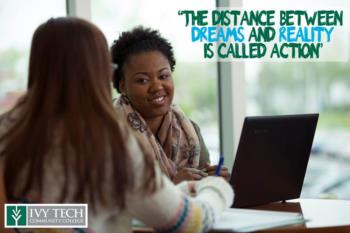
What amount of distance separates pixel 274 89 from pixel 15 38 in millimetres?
1469

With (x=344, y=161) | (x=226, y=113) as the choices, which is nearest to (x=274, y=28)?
(x=226, y=113)

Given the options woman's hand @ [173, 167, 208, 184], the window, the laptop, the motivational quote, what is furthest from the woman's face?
the motivational quote

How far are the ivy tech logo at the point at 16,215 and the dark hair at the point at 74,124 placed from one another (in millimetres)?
129

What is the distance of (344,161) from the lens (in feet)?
12.5

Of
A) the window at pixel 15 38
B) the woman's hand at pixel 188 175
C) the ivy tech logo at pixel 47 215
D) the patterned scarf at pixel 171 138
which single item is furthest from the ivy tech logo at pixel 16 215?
the window at pixel 15 38

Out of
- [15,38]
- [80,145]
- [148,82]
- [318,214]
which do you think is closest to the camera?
[80,145]

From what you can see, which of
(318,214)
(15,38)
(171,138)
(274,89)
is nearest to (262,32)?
(274,89)

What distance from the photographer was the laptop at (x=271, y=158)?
2.05 meters

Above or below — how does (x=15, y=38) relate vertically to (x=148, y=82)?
above

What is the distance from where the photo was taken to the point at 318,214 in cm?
201

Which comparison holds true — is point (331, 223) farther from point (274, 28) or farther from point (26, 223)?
point (274, 28)

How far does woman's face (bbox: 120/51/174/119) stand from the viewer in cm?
244

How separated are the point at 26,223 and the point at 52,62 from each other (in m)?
0.42

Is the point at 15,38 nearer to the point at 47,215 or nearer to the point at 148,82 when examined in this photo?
the point at 148,82
